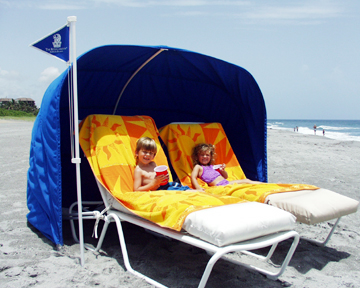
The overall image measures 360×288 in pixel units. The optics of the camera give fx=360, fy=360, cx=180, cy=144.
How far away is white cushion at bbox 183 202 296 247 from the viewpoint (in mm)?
2502

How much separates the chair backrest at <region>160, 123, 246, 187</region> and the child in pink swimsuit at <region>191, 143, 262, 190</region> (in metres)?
0.09

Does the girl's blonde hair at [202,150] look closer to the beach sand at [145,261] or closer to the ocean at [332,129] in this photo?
the beach sand at [145,261]

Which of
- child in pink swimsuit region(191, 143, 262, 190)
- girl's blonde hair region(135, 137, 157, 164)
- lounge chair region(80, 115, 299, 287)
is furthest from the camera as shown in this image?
child in pink swimsuit region(191, 143, 262, 190)

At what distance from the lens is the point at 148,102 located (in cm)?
552

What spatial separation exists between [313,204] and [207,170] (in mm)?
1840

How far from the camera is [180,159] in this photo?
16.6 ft

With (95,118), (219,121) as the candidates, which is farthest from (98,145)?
(219,121)

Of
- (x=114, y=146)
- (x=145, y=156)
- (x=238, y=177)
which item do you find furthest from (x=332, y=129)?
(x=114, y=146)

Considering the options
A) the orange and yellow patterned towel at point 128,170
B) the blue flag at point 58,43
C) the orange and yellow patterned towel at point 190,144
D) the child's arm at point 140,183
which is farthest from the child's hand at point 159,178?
the blue flag at point 58,43

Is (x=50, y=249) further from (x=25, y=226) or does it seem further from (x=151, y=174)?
(x=151, y=174)

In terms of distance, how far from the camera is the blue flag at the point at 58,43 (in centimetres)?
329

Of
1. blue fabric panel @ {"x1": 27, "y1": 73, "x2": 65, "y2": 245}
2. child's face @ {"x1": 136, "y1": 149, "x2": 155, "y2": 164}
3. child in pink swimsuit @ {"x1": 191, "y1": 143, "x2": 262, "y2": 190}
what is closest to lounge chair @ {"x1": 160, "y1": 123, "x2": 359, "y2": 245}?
child in pink swimsuit @ {"x1": 191, "y1": 143, "x2": 262, "y2": 190}

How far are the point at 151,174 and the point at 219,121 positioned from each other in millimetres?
2028

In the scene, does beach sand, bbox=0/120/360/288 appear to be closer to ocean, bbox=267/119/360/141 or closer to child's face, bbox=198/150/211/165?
child's face, bbox=198/150/211/165
